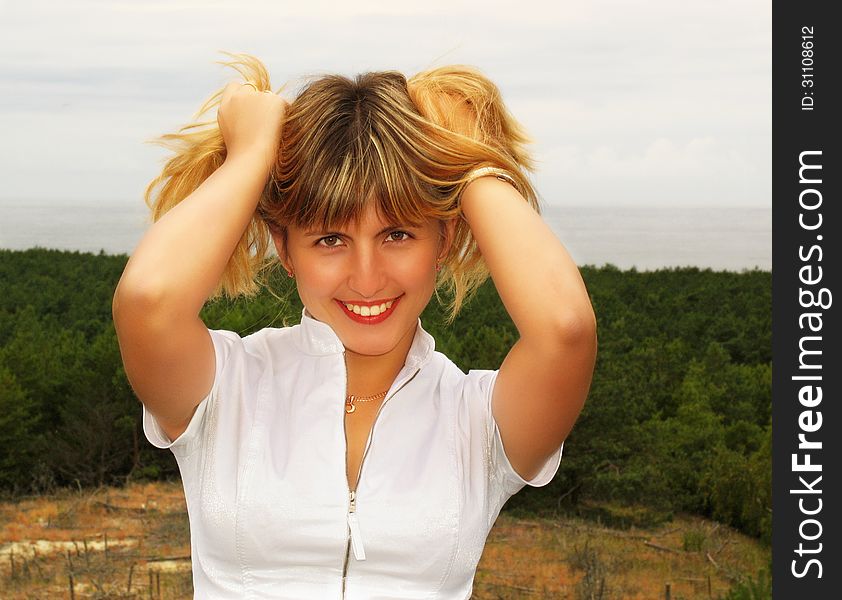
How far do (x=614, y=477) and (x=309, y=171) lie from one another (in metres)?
20.2

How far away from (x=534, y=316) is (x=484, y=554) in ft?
63.2

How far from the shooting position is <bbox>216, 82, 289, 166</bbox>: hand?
7.45 ft

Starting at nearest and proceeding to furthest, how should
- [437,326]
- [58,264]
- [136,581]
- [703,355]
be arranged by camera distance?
[136,581]
[437,326]
[703,355]
[58,264]

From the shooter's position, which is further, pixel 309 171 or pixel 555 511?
pixel 555 511

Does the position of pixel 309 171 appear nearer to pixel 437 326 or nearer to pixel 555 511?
pixel 437 326

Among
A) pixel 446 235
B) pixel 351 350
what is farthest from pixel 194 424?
pixel 446 235

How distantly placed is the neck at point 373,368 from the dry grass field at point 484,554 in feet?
47.7

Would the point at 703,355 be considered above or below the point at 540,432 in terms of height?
above

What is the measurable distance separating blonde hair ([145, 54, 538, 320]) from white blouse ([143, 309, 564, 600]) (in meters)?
0.27

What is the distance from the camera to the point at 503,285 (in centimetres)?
216

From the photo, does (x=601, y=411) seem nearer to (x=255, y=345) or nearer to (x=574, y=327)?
(x=255, y=345)

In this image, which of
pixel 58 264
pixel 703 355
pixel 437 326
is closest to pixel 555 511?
pixel 437 326

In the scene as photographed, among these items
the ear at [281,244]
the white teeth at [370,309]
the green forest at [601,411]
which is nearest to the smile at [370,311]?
the white teeth at [370,309]

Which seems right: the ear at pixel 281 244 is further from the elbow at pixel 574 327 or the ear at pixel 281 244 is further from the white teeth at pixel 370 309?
the elbow at pixel 574 327
